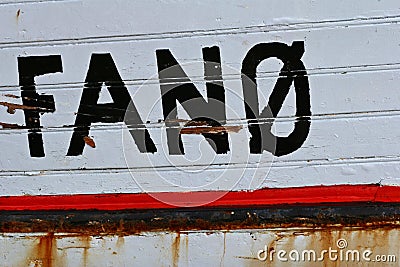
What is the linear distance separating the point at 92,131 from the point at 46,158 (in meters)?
0.19

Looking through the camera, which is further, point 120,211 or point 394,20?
point 120,211

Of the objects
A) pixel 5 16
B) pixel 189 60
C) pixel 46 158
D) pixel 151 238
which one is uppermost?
pixel 5 16

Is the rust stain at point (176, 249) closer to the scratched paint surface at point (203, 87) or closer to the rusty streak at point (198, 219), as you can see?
the rusty streak at point (198, 219)

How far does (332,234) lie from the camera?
183cm

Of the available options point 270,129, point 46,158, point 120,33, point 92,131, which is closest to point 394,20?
point 270,129

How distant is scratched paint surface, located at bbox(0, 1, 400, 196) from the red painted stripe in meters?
A: 0.02

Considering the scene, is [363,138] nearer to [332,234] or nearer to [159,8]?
[332,234]

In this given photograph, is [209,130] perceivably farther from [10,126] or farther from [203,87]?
[10,126]

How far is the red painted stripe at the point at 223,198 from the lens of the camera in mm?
1795

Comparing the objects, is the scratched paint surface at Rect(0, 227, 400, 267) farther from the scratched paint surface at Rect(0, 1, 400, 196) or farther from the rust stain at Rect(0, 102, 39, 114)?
the rust stain at Rect(0, 102, 39, 114)

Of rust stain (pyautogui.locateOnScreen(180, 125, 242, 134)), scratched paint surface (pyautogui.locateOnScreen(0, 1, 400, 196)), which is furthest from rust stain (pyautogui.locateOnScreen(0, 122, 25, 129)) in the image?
rust stain (pyautogui.locateOnScreen(180, 125, 242, 134))

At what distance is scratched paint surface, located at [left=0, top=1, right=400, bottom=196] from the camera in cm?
173

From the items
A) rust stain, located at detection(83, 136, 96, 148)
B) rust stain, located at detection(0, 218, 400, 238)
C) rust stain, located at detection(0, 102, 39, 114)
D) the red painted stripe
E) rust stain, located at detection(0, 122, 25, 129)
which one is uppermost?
→ rust stain, located at detection(0, 102, 39, 114)

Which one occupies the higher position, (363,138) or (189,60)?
(189,60)
